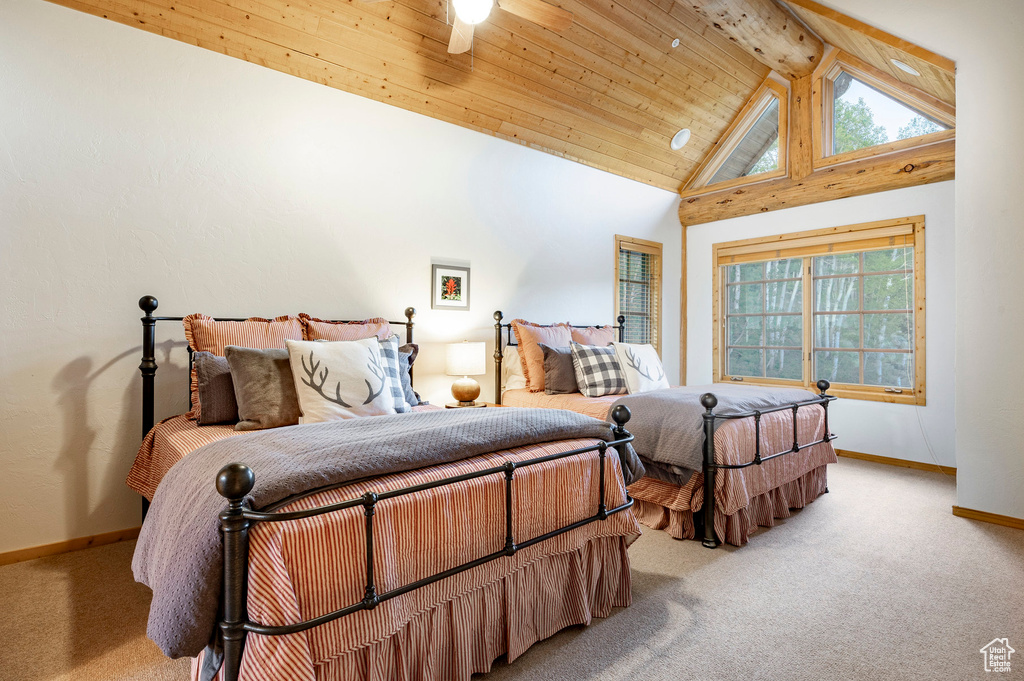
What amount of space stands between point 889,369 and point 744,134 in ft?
7.89

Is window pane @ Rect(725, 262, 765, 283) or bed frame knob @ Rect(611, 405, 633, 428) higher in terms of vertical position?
window pane @ Rect(725, 262, 765, 283)

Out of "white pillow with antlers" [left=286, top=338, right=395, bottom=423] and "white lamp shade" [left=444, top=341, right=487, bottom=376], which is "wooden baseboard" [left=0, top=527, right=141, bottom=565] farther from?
"white lamp shade" [left=444, top=341, right=487, bottom=376]

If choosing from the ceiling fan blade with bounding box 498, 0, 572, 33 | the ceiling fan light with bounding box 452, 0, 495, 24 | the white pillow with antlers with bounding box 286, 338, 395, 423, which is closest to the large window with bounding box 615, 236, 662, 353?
the ceiling fan blade with bounding box 498, 0, 572, 33

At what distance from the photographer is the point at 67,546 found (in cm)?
253

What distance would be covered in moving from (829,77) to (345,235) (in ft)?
13.6

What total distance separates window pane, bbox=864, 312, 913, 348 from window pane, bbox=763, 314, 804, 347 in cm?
49

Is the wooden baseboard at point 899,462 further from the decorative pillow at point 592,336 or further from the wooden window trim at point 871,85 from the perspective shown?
the wooden window trim at point 871,85

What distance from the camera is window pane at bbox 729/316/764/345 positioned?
197 inches

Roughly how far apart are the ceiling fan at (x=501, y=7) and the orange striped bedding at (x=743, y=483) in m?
1.99

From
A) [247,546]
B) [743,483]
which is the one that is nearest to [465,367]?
[743,483]

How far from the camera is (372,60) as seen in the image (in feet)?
10.5

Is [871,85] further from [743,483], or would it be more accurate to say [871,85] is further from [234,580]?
[234,580]

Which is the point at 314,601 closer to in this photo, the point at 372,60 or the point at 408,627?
the point at 408,627

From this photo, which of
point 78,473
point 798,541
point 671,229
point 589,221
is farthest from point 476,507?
point 671,229
